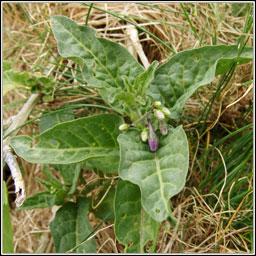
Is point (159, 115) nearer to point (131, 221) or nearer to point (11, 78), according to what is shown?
point (131, 221)

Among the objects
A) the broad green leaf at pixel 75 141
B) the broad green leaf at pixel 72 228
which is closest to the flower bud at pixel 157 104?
the broad green leaf at pixel 75 141

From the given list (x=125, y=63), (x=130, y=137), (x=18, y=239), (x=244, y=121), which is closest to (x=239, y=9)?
(x=244, y=121)

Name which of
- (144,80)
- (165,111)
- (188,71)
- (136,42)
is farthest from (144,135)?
(136,42)

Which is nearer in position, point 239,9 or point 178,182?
point 178,182

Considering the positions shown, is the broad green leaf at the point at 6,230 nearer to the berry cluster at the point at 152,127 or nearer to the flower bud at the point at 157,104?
the berry cluster at the point at 152,127

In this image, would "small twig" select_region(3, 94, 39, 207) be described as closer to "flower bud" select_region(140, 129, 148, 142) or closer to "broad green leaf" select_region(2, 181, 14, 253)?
"broad green leaf" select_region(2, 181, 14, 253)

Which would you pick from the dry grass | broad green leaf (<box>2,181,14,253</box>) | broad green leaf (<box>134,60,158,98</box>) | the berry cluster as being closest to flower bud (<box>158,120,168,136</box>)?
the berry cluster

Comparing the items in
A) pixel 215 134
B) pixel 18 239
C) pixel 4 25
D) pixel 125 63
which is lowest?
pixel 18 239

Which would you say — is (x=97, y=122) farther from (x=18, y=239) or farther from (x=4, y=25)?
(x=4, y=25)
